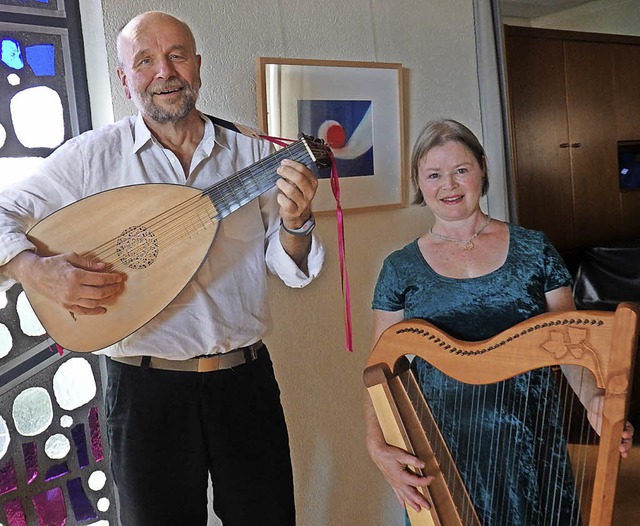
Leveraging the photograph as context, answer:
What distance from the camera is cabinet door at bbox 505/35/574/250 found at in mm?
3414

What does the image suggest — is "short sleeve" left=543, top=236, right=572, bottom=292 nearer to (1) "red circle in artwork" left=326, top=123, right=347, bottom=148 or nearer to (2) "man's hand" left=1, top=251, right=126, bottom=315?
(2) "man's hand" left=1, top=251, right=126, bottom=315

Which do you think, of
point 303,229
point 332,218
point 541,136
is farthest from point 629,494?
point 303,229

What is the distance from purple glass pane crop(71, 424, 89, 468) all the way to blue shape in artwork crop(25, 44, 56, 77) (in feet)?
3.16

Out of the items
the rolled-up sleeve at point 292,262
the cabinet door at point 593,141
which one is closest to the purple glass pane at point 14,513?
the rolled-up sleeve at point 292,262

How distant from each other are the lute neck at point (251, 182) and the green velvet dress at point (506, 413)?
0.39 metres

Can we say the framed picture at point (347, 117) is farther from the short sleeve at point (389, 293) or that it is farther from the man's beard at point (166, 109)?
the short sleeve at point (389, 293)

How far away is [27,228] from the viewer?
5.00ft

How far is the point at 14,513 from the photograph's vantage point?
1.91 meters

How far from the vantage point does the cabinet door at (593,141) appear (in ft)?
12.0

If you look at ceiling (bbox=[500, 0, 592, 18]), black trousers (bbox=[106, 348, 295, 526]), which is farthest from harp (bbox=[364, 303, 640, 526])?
ceiling (bbox=[500, 0, 592, 18])

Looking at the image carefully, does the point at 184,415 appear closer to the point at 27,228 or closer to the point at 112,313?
the point at 112,313

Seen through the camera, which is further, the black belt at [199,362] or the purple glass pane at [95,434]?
the purple glass pane at [95,434]

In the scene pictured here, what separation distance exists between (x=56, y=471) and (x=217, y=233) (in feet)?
3.01

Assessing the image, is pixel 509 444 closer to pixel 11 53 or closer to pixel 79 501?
pixel 79 501
